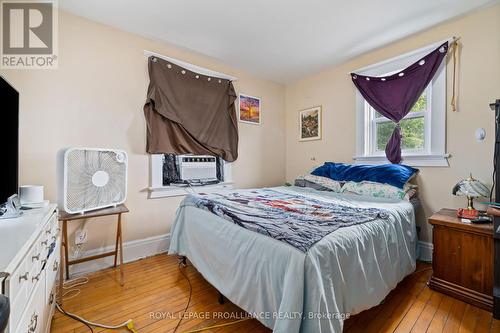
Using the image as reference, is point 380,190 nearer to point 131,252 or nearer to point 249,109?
point 249,109

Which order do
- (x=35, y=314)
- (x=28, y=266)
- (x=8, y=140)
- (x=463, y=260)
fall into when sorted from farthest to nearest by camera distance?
(x=463, y=260), (x=8, y=140), (x=35, y=314), (x=28, y=266)

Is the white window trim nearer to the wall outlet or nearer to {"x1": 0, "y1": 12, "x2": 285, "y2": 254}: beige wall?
{"x1": 0, "y1": 12, "x2": 285, "y2": 254}: beige wall

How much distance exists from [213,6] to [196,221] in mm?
1916

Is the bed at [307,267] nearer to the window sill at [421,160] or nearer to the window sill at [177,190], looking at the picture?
the window sill at [421,160]

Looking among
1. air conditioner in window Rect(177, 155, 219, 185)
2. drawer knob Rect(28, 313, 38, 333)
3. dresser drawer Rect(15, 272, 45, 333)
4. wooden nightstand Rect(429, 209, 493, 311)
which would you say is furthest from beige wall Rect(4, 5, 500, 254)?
drawer knob Rect(28, 313, 38, 333)

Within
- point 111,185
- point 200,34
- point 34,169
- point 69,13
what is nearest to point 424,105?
point 200,34

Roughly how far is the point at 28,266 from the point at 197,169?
6.96 feet

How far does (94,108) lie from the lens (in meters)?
2.22

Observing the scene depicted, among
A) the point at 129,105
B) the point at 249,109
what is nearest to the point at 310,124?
the point at 249,109

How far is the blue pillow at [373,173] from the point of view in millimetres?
2318

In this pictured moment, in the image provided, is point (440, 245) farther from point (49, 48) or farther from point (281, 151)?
point (49, 48)

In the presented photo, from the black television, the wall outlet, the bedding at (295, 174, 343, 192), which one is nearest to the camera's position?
the black television

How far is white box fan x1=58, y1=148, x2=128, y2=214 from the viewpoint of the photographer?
163 cm

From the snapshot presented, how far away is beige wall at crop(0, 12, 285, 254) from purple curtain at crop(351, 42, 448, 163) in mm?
2219
